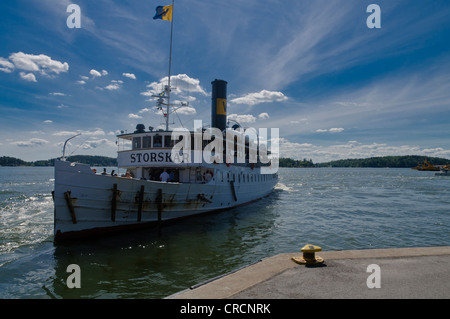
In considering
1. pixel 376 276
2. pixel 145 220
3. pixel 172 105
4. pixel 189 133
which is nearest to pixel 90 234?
pixel 145 220

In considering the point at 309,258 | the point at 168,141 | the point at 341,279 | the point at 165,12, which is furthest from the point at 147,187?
the point at 165,12

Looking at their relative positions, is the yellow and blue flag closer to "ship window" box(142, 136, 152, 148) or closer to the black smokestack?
the black smokestack

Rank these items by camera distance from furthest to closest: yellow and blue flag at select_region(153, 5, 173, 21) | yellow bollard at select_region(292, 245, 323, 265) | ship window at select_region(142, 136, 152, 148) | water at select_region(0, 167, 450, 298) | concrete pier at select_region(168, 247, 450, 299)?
yellow and blue flag at select_region(153, 5, 173, 21), ship window at select_region(142, 136, 152, 148), water at select_region(0, 167, 450, 298), yellow bollard at select_region(292, 245, 323, 265), concrete pier at select_region(168, 247, 450, 299)

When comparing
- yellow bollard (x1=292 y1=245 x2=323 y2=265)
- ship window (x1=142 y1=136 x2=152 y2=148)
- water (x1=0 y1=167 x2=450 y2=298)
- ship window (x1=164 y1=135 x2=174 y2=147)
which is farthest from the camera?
ship window (x1=142 y1=136 x2=152 y2=148)

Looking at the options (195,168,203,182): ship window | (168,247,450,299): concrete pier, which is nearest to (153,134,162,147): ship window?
(195,168,203,182): ship window

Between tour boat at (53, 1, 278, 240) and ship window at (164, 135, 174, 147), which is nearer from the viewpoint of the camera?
tour boat at (53, 1, 278, 240)

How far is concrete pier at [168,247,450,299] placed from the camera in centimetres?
455

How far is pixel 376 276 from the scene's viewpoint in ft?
17.0

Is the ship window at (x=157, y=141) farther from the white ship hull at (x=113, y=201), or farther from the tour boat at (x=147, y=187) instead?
the white ship hull at (x=113, y=201)

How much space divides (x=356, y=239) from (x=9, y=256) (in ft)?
51.1

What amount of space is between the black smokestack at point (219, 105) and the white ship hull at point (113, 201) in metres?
5.71

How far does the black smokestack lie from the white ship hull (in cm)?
571

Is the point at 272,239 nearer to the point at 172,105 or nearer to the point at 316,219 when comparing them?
the point at 316,219
